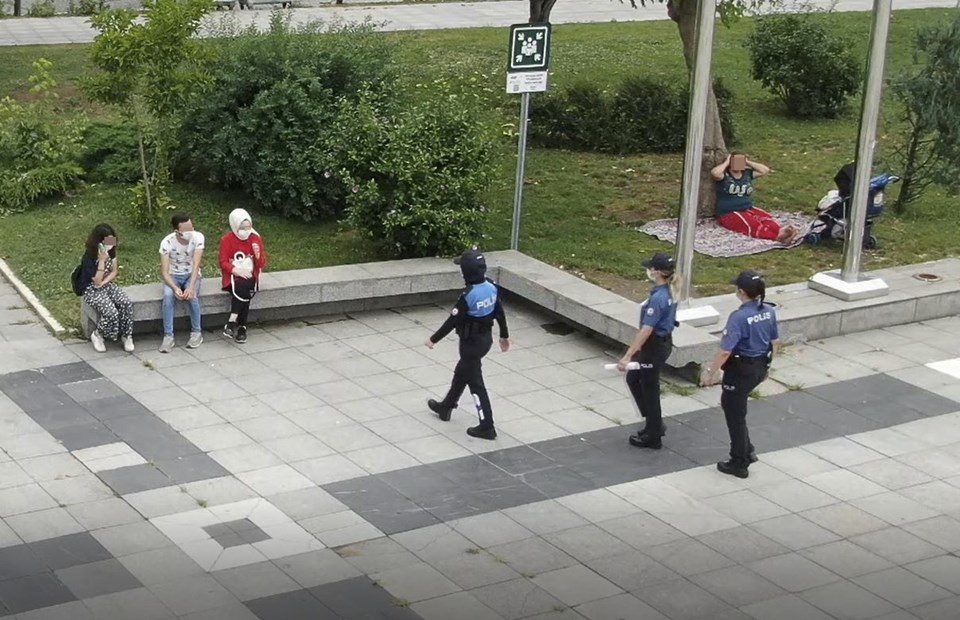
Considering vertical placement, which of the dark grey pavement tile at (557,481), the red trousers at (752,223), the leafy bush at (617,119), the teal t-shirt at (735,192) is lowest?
the dark grey pavement tile at (557,481)

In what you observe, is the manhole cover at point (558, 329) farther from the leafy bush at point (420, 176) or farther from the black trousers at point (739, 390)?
the black trousers at point (739, 390)

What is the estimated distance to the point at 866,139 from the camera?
1369cm

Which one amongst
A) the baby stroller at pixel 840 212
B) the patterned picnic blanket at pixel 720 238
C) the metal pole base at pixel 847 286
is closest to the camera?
the metal pole base at pixel 847 286

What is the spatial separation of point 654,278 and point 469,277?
134 centimetres

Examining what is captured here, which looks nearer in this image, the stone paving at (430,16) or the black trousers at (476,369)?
the black trousers at (476,369)

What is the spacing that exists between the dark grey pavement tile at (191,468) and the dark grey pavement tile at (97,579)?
4.59 ft

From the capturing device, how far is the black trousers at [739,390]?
1034 centimetres

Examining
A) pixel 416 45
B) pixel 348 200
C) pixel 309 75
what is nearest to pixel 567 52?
pixel 416 45

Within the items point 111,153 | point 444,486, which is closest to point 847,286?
point 444,486

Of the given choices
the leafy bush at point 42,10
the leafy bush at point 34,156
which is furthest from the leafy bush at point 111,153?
the leafy bush at point 42,10

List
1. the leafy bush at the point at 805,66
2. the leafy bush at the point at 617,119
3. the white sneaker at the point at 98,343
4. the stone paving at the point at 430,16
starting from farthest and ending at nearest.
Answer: the stone paving at the point at 430,16 → the leafy bush at the point at 805,66 → the leafy bush at the point at 617,119 → the white sneaker at the point at 98,343

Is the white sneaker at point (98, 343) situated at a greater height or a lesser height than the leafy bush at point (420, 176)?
lesser

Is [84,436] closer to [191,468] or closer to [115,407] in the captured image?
[115,407]

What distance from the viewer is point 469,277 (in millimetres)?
10883
